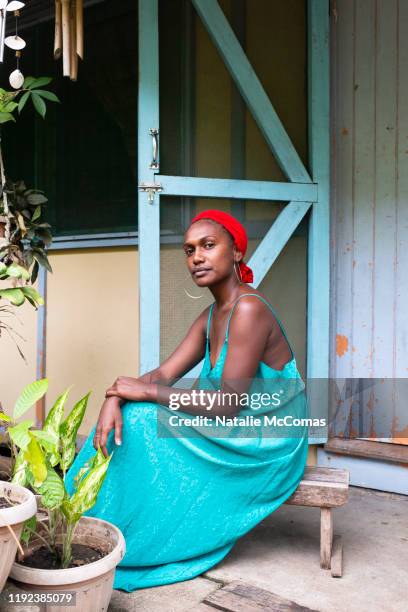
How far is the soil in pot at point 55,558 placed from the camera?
189 centimetres

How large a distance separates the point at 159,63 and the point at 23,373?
8.41 feet

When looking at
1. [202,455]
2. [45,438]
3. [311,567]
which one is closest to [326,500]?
[311,567]

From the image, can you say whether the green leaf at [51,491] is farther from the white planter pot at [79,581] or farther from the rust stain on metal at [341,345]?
the rust stain on metal at [341,345]

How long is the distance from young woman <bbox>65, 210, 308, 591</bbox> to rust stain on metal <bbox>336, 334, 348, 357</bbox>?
1.10 metres

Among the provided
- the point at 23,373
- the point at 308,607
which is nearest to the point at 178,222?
the point at 308,607

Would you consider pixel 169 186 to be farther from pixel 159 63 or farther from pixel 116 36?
pixel 116 36

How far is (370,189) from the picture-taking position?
3398 mm

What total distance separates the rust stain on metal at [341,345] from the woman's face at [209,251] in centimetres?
129

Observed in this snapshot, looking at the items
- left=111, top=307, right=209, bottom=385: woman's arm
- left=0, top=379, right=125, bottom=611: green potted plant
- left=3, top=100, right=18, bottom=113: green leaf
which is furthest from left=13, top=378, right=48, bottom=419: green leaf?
left=3, top=100, right=18, bottom=113: green leaf

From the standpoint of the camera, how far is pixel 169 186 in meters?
3.00

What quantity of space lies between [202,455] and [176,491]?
15 cm

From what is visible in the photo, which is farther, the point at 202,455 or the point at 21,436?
the point at 202,455

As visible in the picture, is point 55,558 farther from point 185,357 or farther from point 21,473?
point 185,357

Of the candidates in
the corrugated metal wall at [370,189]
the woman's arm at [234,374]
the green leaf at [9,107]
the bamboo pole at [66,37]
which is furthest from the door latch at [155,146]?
the corrugated metal wall at [370,189]
